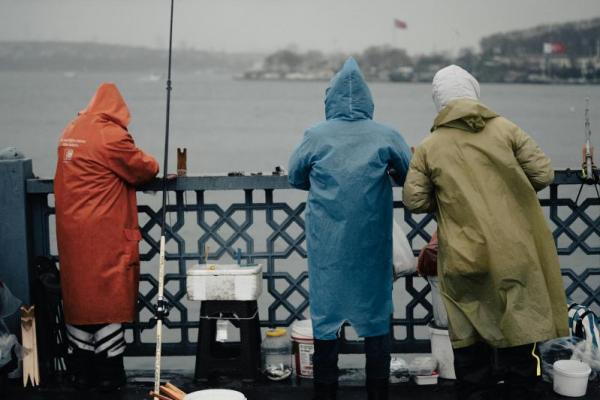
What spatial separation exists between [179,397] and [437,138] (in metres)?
1.84

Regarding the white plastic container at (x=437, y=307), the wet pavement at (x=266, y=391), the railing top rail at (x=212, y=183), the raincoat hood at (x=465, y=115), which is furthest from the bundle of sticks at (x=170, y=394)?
the raincoat hood at (x=465, y=115)

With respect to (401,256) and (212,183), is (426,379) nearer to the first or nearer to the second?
(401,256)

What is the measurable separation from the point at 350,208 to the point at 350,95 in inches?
22.1

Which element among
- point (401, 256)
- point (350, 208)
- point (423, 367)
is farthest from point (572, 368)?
point (350, 208)

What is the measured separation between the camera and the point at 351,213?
443 cm

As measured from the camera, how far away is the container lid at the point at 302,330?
210 inches

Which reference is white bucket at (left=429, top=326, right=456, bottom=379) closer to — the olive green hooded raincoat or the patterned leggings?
the olive green hooded raincoat

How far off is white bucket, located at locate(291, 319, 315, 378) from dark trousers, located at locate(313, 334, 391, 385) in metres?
Answer: 0.69

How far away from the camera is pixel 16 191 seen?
5.36 metres

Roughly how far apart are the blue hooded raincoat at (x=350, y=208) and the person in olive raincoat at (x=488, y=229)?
0.20m

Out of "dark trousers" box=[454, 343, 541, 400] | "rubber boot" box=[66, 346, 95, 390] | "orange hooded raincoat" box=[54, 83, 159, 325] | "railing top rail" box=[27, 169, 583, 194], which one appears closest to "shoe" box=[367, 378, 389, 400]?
"dark trousers" box=[454, 343, 541, 400]

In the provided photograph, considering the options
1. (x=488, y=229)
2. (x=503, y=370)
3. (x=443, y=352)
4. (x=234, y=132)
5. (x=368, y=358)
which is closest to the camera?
(x=488, y=229)

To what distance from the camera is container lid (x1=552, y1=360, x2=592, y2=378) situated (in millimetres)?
4918

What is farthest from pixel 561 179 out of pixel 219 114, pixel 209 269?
pixel 219 114
